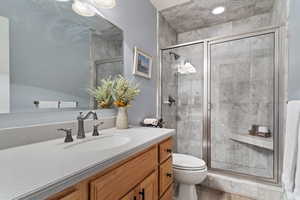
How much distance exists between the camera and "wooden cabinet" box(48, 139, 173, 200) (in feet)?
1.67

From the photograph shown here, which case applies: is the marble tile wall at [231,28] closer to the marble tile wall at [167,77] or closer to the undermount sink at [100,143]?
the marble tile wall at [167,77]

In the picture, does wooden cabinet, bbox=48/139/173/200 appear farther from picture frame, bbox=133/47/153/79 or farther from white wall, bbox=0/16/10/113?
picture frame, bbox=133/47/153/79

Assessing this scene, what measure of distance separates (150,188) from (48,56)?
1002 millimetres

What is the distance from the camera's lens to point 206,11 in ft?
7.03

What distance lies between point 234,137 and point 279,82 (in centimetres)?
98

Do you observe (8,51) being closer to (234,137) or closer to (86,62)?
(86,62)

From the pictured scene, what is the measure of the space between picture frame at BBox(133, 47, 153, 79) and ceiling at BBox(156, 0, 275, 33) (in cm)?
82

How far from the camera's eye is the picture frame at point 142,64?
162 centimetres

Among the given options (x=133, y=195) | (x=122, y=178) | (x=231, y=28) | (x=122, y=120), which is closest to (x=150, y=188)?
(x=133, y=195)

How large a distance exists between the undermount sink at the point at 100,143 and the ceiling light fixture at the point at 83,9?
0.91m

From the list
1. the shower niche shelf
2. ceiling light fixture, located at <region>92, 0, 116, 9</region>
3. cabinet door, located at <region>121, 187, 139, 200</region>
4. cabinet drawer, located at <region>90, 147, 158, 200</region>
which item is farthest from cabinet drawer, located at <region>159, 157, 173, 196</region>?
the shower niche shelf

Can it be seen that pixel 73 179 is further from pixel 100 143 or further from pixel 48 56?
pixel 48 56

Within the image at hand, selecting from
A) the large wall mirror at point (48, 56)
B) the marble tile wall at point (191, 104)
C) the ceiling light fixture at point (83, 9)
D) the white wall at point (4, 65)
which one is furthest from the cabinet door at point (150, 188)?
the marble tile wall at point (191, 104)

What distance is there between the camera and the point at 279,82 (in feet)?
5.31
